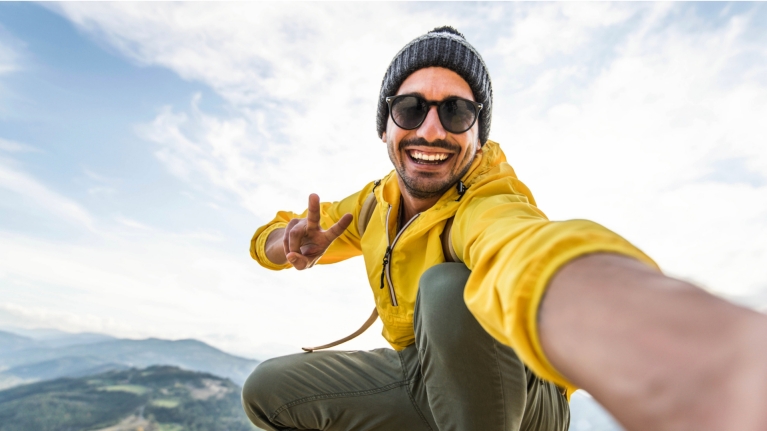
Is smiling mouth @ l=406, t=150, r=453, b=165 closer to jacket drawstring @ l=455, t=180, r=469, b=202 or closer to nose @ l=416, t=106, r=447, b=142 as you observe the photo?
nose @ l=416, t=106, r=447, b=142

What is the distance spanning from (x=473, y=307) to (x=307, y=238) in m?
1.36

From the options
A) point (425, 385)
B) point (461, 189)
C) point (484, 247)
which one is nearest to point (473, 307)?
point (484, 247)

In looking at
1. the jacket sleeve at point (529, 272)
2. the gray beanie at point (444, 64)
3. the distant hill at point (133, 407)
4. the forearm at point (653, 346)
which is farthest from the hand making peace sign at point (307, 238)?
the distant hill at point (133, 407)

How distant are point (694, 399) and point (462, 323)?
3.17 feet

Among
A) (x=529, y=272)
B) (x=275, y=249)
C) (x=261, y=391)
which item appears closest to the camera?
(x=529, y=272)

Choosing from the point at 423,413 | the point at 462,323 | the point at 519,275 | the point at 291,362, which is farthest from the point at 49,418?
the point at 519,275

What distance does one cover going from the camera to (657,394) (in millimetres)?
607

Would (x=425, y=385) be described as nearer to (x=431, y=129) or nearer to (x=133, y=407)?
(x=431, y=129)

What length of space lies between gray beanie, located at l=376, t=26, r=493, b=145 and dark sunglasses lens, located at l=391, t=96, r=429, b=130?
0.97 ft

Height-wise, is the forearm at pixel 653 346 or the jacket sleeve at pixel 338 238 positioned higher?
the jacket sleeve at pixel 338 238

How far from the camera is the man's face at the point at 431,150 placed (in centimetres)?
226

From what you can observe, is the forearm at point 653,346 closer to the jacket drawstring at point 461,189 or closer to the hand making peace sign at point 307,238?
the jacket drawstring at point 461,189

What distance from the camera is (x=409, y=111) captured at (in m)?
2.42

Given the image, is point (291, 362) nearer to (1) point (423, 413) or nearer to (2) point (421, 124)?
(1) point (423, 413)
